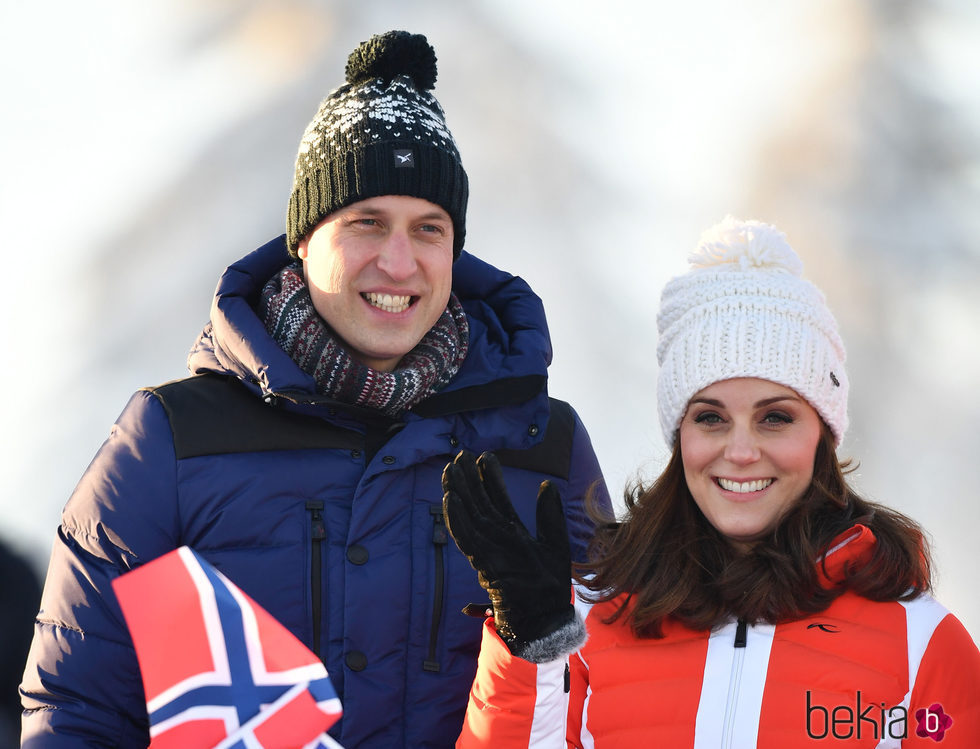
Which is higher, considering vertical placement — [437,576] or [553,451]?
[553,451]

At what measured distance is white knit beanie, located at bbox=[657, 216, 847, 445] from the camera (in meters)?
2.01

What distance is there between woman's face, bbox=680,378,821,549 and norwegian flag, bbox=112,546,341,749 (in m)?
0.91

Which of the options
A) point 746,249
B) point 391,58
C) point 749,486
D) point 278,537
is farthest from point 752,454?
point 391,58

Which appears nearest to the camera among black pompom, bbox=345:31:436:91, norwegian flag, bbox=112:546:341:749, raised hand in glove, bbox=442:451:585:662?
norwegian flag, bbox=112:546:341:749

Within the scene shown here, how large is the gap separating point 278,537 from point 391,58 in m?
0.95

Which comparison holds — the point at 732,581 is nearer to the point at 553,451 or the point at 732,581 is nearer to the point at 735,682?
the point at 735,682

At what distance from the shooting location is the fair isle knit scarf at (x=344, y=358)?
206 cm

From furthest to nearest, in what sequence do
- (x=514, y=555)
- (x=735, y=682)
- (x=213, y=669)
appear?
(x=735, y=682) < (x=514, y=555) < (x=213, y=669)

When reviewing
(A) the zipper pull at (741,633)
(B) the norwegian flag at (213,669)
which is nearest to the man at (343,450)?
(A) the zipper pull at (741,633)

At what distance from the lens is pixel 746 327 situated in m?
2.02

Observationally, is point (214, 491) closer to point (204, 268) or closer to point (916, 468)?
point (204, 268)

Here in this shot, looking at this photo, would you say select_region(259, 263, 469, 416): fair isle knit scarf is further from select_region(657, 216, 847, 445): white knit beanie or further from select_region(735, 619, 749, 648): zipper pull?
select_region(735, 619, 749, 648): zipper pull

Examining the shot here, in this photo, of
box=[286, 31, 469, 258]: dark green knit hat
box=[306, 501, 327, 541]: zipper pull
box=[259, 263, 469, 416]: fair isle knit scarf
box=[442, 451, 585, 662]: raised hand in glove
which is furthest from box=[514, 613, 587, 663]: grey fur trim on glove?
box=[286, 31, 469, 258]: dark green knit hat

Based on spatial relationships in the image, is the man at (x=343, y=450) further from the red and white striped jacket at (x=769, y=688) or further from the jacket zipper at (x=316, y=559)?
the red and white striped jacket at (x=769, y=688)
